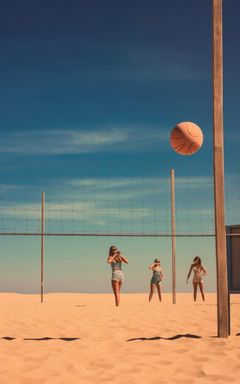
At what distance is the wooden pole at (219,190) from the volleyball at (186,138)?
2.03 m

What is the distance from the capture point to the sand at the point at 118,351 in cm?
525

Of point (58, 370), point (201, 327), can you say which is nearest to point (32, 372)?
point (58, 370)

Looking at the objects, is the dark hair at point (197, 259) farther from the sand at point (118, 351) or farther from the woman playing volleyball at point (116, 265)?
the sand at point (118, 351)

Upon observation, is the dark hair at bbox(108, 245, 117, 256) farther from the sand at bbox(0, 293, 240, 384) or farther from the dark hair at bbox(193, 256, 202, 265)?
the dark hair at bbox(193, 256, 202, 265)

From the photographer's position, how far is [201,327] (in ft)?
28.0

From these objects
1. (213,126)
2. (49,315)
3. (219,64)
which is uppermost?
(219,64)

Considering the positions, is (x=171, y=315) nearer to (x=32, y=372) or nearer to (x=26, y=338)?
(x=26, y=338)

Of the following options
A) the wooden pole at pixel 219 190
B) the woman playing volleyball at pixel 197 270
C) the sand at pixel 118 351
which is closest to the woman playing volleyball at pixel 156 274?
the woman playing volleyball at pixel 197 270

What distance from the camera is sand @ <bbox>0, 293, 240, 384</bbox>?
5246 millimetres

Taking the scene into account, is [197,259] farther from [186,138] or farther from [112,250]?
[186,138]

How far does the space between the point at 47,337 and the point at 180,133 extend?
4098 millimetres

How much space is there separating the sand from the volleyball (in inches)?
117

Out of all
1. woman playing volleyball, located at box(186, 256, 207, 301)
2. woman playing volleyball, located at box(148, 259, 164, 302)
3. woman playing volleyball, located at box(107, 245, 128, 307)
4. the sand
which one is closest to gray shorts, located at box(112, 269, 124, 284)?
woman playing volleyball, located at box(107, 245, 128, 307)

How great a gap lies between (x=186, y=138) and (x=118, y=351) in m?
4.31
